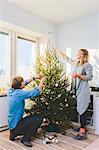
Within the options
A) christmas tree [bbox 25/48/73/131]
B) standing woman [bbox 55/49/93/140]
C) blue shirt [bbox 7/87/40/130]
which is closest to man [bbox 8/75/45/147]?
blue shirt [bbox 7/87/40/130]

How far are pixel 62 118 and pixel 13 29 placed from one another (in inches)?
81.7

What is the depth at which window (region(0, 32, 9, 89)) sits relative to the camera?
3564mm

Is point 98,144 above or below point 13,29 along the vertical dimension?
below

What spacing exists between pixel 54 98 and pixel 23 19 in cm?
179

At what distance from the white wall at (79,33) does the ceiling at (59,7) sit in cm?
15

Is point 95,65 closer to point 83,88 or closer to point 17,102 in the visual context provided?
point 83,88

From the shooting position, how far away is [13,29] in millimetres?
3668

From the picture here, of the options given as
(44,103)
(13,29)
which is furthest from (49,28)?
(44,103)

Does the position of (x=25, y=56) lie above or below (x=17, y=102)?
above

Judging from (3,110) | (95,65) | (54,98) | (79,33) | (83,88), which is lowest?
(3,110)

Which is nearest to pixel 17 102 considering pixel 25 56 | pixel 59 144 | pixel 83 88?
pixel 59 144

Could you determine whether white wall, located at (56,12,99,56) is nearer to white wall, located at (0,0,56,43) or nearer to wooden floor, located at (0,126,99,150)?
white wall, located at (0,0,56,43)

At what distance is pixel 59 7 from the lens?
356 centimetres

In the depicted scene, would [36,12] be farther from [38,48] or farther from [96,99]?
[96,99]
